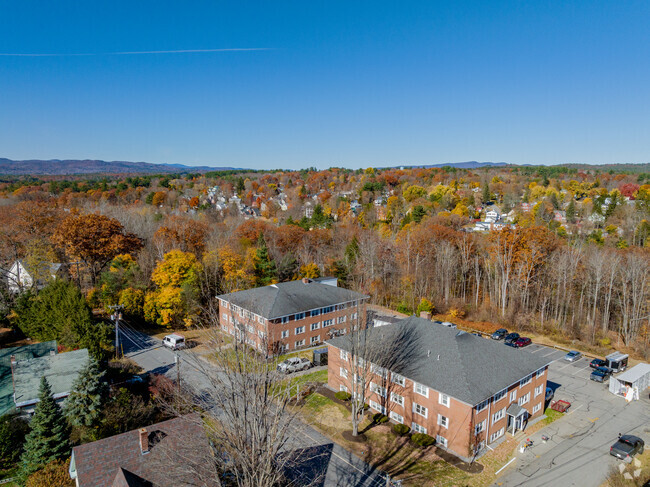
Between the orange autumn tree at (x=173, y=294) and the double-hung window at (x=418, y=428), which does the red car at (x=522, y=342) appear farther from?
the orange autumn tree at (x=173, y=294)

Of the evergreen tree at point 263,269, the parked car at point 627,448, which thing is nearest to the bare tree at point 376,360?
the parked car at point 627,448

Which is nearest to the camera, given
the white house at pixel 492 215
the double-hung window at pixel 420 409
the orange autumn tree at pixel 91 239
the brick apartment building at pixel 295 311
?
the double-hung window at pixel 420 409

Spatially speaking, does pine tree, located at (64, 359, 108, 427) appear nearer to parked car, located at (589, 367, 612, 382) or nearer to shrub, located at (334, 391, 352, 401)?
shrub, located at (334, 391, 352, 401)

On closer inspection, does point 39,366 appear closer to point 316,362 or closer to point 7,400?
point 7,400

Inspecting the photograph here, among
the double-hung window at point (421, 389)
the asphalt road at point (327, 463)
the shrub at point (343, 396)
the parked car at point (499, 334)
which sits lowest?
the parked car at point (499, 334)

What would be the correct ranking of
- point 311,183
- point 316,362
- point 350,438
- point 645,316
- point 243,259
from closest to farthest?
point 350,438
point 316,362
point 645,316
point 243,259
point 311,183

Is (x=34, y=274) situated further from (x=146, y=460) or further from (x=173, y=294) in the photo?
(x=146, y=460)

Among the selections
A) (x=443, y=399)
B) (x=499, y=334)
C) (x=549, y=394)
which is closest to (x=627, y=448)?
(x=549, y=394)

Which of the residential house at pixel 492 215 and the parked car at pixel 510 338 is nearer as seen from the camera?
the parked car at pixel 510 338

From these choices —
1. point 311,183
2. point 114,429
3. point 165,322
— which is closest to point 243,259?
point 165,322
